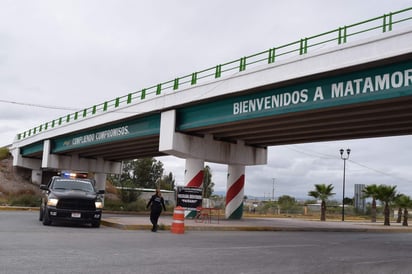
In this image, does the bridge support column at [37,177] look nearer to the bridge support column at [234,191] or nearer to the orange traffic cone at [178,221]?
the bridge support column at [234,191]

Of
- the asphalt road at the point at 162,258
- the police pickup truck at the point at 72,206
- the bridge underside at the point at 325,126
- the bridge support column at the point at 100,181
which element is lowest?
the asphalt road at the point at 162,258

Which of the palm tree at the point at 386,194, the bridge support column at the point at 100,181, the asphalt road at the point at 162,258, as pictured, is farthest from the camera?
the bridge support column at the point at 100,181

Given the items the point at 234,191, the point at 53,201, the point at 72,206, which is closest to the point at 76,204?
the point at 72,206

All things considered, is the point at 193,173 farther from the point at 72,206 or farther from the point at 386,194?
the point at 386,194

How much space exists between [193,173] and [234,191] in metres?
4.47

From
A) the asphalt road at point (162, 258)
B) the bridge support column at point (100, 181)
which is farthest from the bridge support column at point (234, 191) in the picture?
the bridge support column at point (100, 181)

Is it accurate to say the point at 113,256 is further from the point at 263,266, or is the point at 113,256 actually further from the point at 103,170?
the point at 103,170

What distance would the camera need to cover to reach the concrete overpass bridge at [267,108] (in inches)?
659

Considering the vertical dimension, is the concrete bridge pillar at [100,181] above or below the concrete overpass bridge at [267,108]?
below

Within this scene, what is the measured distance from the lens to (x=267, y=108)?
2109 centimetres

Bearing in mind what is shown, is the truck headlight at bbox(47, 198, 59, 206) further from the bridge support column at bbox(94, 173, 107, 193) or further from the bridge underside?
the bridge support column at bbox(94, 173, 107, 193)

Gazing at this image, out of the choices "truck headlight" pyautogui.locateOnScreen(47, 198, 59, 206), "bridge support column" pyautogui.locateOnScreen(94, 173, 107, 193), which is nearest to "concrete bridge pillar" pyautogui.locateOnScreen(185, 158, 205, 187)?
"truck headlight" pyautogui.locateOnScreen(47, 198, 59, 206)

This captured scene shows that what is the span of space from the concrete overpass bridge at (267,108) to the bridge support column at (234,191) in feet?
0.22

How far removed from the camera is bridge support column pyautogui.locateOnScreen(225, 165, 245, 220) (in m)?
31.2
